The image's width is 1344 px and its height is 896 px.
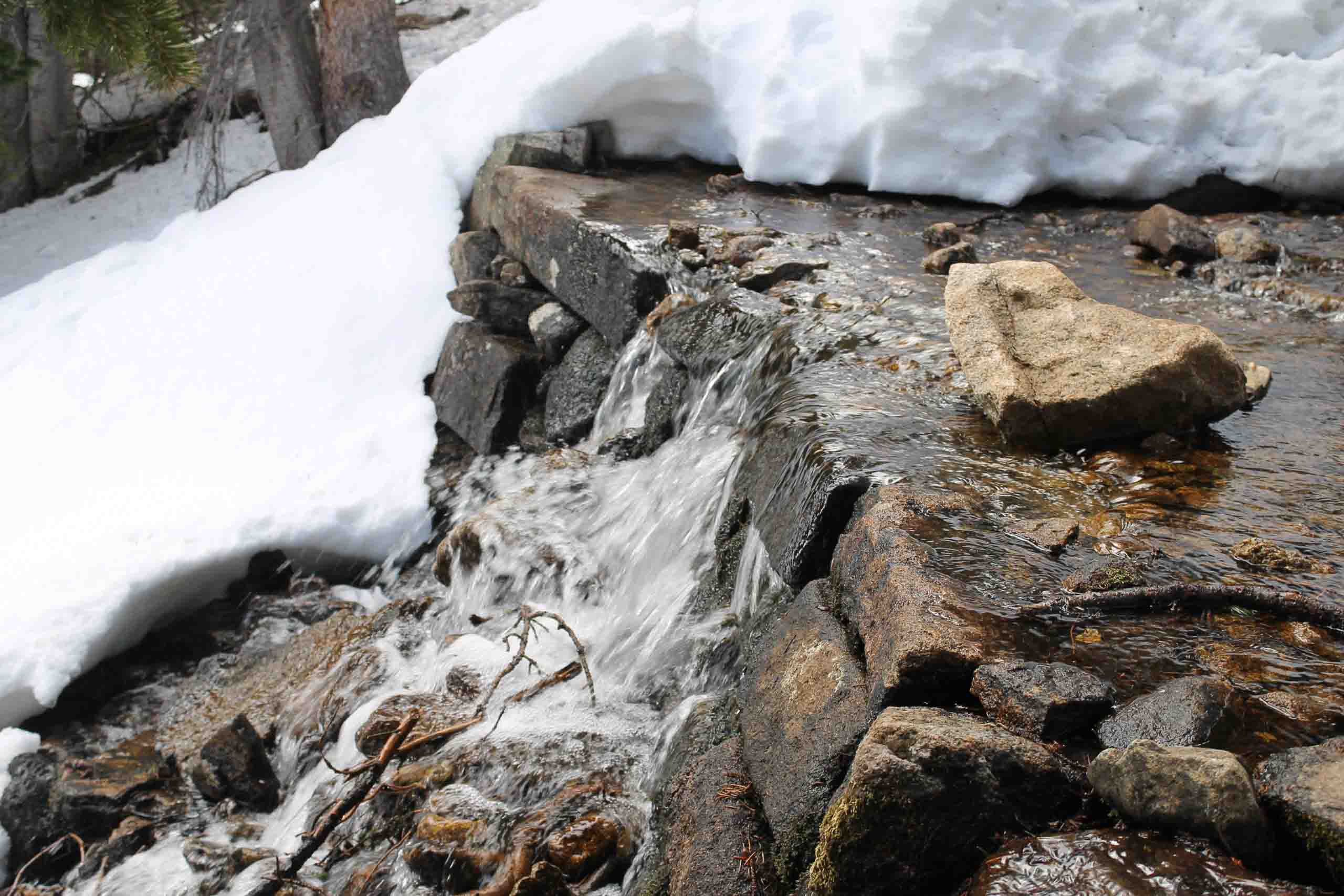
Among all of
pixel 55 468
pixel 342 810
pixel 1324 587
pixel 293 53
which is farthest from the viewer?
pixel 293 53

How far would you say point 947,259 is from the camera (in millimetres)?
4441

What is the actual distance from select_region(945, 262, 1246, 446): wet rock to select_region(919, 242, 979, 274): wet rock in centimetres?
139

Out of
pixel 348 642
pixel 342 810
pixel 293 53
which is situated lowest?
pixel 348 642

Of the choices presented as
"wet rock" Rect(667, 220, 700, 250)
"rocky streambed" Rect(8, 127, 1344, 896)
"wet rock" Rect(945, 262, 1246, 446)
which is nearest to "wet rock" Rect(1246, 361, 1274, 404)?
"rocky streambed" Rect(8, 127, 1344, 896)

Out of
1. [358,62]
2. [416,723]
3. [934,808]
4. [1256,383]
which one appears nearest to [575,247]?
[416,723]

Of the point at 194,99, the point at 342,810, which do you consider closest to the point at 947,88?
the point at 342,810

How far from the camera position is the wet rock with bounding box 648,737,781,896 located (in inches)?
80.1

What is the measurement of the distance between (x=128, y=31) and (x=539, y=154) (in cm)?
329

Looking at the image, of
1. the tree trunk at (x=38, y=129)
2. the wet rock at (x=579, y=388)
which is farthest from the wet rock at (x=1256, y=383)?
the tree trunk at (x=38, y=129)

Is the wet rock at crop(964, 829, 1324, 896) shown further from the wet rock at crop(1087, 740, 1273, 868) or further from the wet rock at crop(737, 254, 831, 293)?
the wet rock at crop(737, 254, 831, 293)

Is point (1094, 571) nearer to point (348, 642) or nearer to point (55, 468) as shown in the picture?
point (348, 642)

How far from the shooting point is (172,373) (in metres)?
5.96

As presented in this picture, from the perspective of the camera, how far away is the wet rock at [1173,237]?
15.1ft

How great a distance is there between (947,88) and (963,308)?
2.94m
